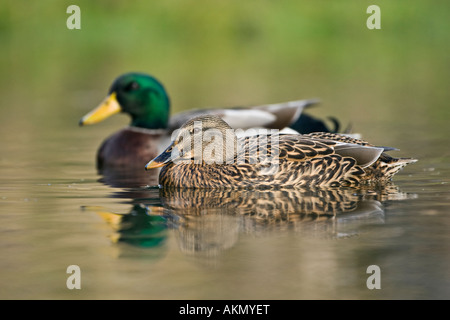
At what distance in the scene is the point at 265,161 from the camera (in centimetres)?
743

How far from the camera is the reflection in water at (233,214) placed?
19.4 feet

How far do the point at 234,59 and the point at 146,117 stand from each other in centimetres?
1205

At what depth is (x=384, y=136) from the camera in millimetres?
10922

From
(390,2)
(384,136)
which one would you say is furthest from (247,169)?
(390,2)

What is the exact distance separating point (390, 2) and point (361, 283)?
2136 cm

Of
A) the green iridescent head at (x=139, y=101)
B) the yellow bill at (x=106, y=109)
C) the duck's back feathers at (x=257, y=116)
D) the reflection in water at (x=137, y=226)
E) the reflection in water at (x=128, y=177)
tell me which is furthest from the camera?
the green iridescent head at (x=139, y=101)

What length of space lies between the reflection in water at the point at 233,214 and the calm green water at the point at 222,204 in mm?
15

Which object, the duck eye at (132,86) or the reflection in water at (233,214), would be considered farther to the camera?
the duck eye at (132,86)

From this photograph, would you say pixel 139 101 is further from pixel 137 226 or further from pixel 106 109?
pixel 137 226

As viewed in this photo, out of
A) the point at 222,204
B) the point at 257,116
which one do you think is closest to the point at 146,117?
the point at 257,116

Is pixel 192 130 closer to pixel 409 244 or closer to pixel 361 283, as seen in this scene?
pixel 409 244

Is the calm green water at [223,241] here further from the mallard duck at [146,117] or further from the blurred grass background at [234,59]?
the blurred grass background at [234,59]

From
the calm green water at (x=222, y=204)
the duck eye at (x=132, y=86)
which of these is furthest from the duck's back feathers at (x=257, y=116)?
the calm green water at (x=222, y=204)

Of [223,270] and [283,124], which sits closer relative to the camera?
[223,270]
